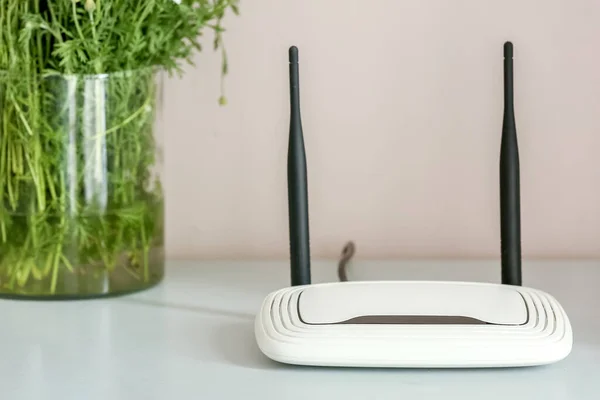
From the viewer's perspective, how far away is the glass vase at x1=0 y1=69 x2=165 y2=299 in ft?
2.60

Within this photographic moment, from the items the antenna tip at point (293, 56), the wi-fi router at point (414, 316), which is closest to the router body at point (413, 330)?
the wi-fi router at point (414, 316)

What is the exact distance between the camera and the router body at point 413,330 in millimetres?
612

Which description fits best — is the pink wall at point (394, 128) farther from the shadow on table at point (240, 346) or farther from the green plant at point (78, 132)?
the shadow on table at point (240, 346)

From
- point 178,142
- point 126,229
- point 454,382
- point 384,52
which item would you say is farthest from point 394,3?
point 454,382

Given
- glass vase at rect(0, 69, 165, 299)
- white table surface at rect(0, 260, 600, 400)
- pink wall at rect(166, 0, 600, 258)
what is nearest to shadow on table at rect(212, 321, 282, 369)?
white table surface at rect(0, 260, 600, 400)

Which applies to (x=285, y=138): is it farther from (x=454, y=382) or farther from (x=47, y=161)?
(x=454, y=382)

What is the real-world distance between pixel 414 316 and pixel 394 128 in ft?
1.31

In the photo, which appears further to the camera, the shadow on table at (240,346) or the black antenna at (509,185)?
the black antenna at (509,185)

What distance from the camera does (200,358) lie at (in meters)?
0.67

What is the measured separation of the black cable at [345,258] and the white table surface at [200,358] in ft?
0.07

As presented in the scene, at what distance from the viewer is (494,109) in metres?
1.01

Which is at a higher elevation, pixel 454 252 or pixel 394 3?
pixel 394 3

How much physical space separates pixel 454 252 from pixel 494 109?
18 centimetres

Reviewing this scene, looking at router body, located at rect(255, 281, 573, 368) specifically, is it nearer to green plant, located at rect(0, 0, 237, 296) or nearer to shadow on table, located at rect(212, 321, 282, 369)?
shadow on table, located at rect(212, 321, 282, 369)
